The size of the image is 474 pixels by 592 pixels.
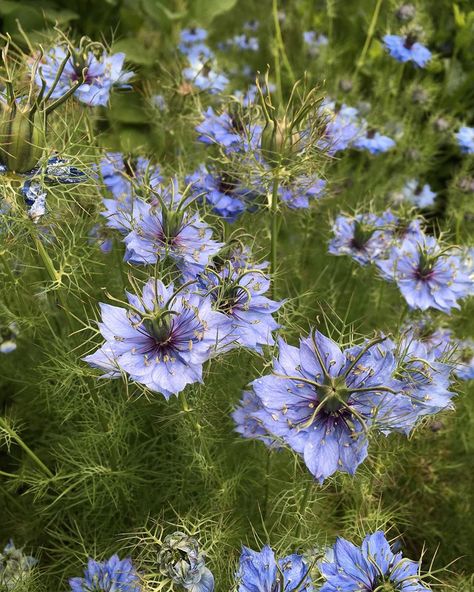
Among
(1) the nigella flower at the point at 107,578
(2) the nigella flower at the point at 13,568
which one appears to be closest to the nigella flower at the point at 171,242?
(1) the nigella flower at the point at 107,578

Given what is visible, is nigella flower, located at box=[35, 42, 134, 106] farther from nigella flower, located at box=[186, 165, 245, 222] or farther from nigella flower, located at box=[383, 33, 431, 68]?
nigella flower, located at box=[383, 33, 431, 68]

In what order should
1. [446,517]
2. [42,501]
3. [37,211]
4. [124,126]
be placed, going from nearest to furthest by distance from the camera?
1. [37,211]
2. [42,501]
3. [446,517]
4. [124,126]

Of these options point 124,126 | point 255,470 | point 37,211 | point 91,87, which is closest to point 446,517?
point 255,470

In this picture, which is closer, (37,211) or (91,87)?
(37,211)

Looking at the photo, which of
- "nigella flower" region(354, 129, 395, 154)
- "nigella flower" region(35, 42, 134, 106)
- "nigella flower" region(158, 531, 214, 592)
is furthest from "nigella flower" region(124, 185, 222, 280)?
"nigella flower" region(354, 129, 395, 154)

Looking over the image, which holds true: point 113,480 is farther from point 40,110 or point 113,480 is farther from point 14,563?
point 40,110
